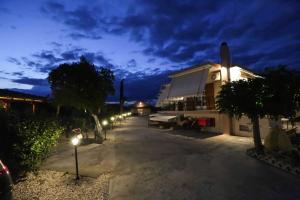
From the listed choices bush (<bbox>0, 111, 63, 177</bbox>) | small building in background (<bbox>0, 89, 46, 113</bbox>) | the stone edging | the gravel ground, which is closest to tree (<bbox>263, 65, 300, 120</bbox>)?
the stone edging

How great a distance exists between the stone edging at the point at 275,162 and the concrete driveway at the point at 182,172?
276mm

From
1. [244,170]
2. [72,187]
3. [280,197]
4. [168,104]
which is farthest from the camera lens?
[168,104]

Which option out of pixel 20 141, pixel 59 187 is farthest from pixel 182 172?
pixel 20 141

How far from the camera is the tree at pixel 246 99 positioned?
388 inches

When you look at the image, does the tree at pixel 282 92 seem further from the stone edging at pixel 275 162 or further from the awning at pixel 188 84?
the awning at pixel 188 84

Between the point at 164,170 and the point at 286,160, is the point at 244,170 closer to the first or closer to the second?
the point at 286,160

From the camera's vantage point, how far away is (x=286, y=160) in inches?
330

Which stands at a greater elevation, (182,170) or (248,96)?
(248,96)

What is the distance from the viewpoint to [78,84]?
14.2 metres

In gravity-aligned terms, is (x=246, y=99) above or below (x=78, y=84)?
below

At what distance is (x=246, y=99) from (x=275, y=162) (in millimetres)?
2825

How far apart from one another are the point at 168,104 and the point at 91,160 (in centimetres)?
2097

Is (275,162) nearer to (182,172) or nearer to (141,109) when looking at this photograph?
(182,172)

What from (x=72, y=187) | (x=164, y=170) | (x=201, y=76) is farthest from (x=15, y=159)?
(x=201, y=76)
